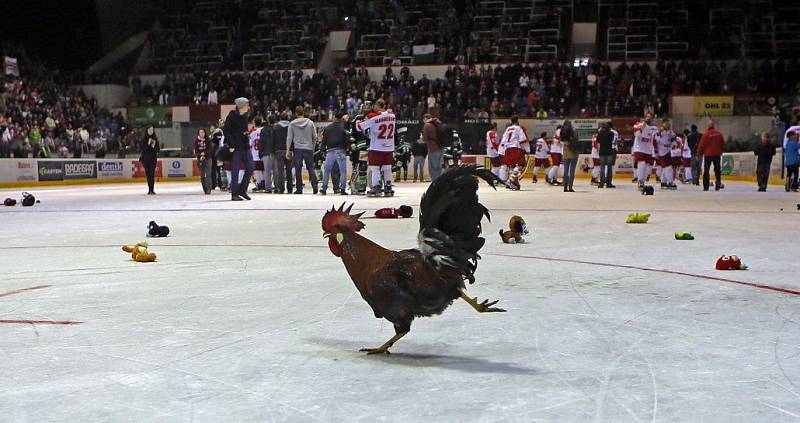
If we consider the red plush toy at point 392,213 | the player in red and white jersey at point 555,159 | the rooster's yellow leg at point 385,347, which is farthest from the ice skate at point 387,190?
the rooster's yellow leg at point 385,347

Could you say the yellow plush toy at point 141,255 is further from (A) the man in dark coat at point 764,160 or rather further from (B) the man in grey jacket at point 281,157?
(A) the man in dark coat at point 764,160

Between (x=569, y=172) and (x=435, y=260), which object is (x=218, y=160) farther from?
(x=435, y=260)

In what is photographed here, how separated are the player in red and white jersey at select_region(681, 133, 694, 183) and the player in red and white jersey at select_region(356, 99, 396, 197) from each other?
1047cm

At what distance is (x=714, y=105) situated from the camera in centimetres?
3066

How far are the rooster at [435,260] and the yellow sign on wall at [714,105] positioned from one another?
27939 millimetres

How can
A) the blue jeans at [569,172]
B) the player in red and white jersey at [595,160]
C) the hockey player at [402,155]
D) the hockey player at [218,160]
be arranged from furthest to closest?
the hockey player at [402,155] → the player in red and white jersey at [595,160] → the hockey player at [218,160] → the blue jeans at [569,172]

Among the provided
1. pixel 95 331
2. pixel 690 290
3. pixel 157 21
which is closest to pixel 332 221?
pixel 95 331

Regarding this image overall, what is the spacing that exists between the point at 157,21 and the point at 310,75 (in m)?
10.9

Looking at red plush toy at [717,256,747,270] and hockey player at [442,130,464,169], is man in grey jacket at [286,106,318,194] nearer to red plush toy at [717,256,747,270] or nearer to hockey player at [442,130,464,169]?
hockey player at [442,130,464,169]

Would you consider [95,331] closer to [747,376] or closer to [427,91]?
[747,376]

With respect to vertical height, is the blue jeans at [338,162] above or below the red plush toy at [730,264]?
above

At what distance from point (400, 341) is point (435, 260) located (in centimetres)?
72

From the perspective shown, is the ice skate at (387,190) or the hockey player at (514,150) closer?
the ice skate at (387,190)

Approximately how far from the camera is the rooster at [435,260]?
13.3ft
